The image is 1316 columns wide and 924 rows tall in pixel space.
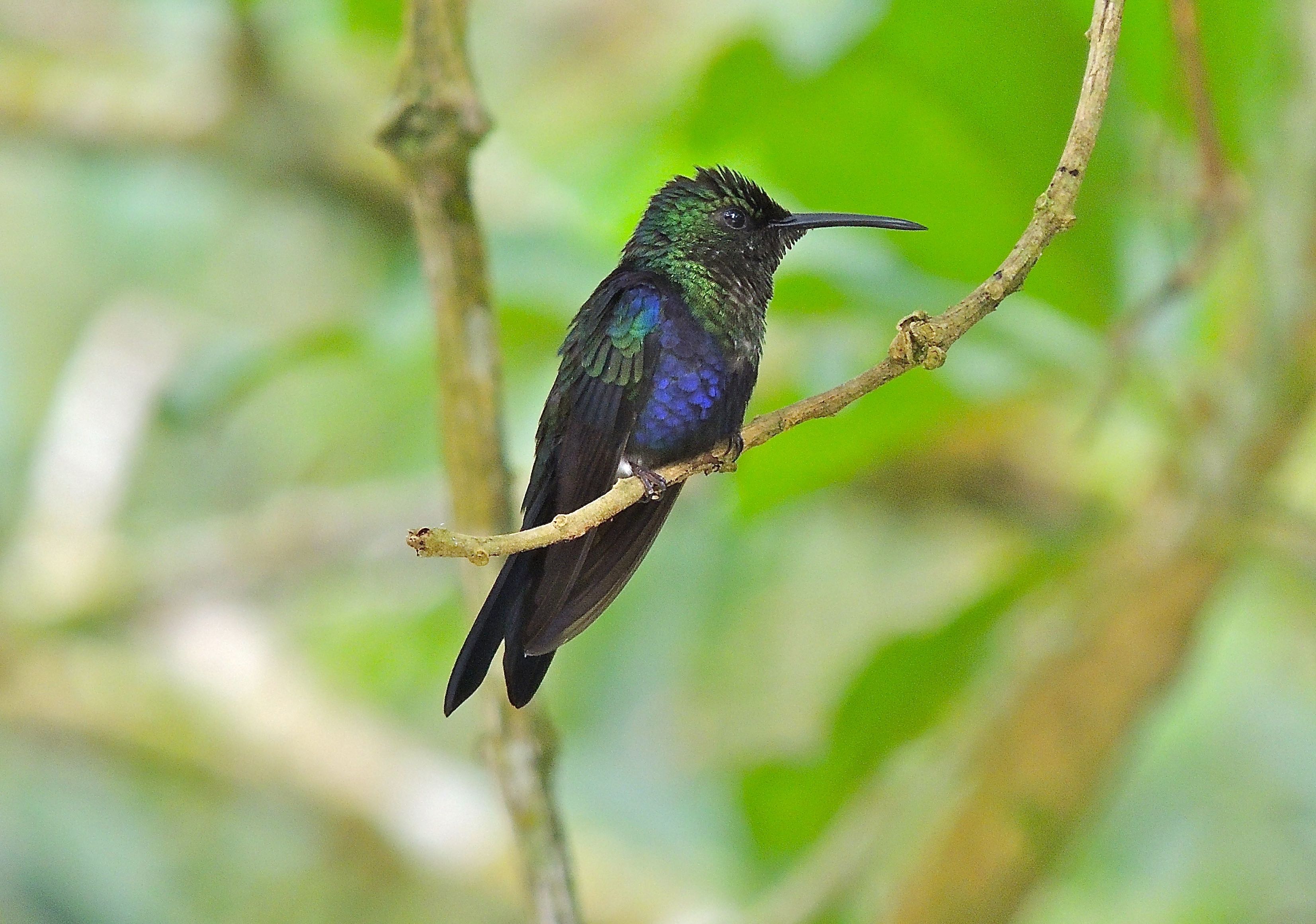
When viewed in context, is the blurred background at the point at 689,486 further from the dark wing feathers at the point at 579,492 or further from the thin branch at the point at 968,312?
the thin branch at the point at 968,312

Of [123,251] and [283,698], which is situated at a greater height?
[123,251]

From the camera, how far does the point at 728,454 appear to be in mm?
1613

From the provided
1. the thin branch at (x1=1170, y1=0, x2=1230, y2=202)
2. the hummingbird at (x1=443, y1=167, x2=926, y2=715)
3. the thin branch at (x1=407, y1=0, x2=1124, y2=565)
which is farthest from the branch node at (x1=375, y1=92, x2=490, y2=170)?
the thin branch at (x1=1170, y1=0, x2=1230, y2=202)

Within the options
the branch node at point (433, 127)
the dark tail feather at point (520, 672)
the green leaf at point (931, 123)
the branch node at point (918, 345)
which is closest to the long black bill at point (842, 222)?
the branch node at point (918, 345)

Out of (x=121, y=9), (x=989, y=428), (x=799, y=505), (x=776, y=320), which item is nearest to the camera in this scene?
(x=776, y=320)

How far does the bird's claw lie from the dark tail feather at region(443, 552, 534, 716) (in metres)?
0.13

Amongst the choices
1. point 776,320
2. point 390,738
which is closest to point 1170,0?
point 776,320

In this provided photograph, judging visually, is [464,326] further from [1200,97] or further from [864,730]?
[864,730]

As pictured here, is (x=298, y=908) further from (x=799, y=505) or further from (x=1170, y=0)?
(x=1170, y=0)

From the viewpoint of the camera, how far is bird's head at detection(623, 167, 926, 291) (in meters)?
1.82

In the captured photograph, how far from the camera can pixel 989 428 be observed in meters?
4.22

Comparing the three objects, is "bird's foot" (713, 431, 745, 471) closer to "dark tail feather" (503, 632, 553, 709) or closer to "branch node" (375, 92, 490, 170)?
"dark tail feather" (503, 632, 553, 709)

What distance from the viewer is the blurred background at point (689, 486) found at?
8.83 ft

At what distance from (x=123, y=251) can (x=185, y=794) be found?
2.39 metres
